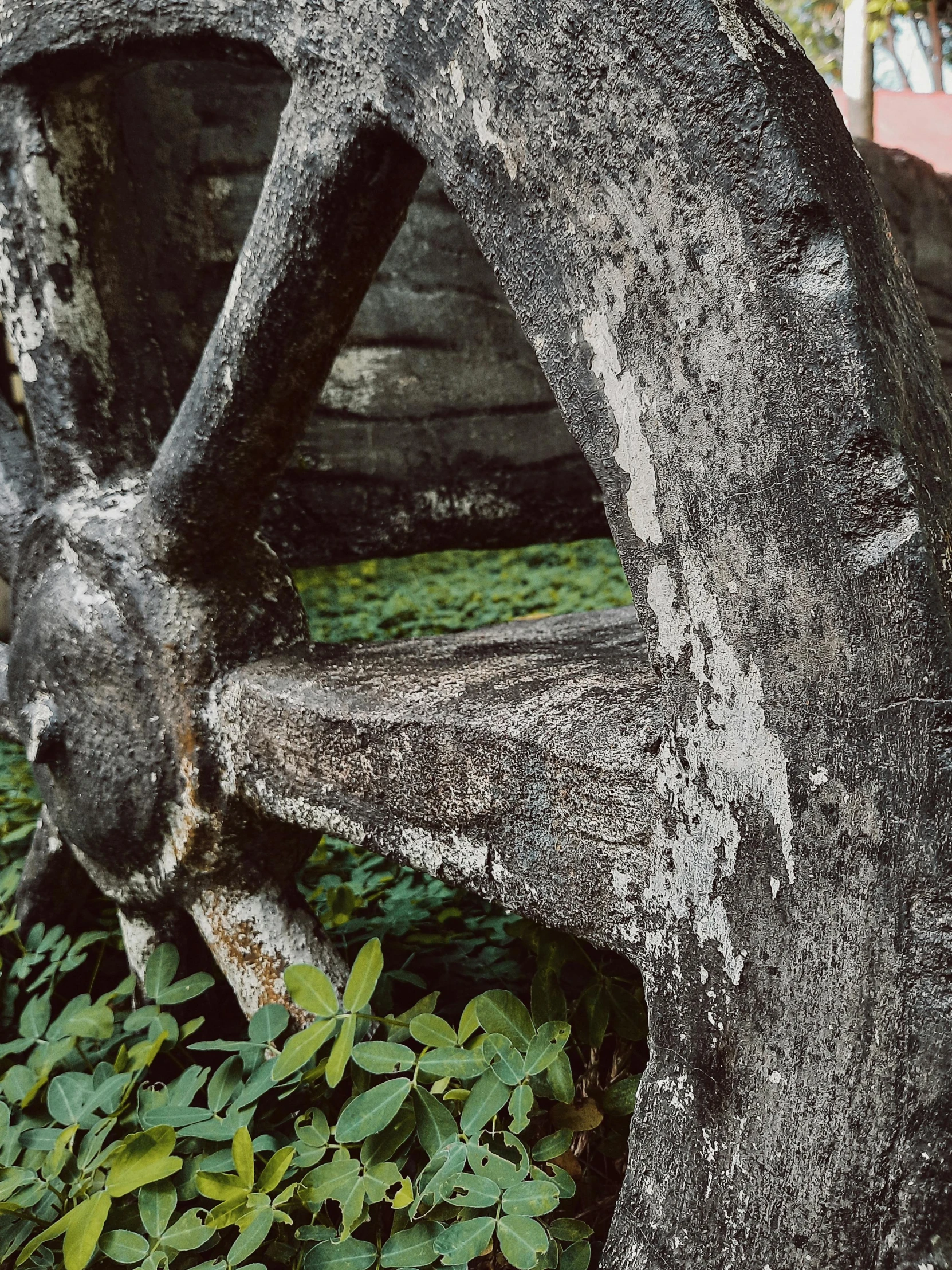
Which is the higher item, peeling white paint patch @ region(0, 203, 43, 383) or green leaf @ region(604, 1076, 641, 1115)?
peeling white paint patch @ region(0, 203, 43, 383)

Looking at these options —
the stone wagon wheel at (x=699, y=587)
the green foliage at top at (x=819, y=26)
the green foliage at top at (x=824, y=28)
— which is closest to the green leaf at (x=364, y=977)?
the stone wagon wheel at (x=699, y=587)

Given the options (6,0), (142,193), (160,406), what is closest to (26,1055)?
(160,406)

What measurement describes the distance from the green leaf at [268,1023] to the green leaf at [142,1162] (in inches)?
4.8

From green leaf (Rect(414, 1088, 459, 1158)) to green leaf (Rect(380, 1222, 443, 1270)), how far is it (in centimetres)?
5

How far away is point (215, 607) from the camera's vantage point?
3.49 feet

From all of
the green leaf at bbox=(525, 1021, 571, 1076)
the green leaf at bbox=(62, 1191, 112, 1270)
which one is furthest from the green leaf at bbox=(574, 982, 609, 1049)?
the green leaf at bbox=(62, 1191, 112, 1270)

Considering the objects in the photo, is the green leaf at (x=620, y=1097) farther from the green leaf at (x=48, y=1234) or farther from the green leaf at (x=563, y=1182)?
the green leaf at (x=48, y=1234)

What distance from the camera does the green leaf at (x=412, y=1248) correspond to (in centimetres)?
74

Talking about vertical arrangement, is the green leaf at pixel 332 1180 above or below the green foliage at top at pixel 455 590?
below

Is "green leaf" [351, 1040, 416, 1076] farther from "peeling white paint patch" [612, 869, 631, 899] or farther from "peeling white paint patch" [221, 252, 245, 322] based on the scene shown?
"peeling white paint patch" [221, 252, 245, 322]

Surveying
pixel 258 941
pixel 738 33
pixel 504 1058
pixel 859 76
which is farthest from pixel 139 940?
pixel 859 76

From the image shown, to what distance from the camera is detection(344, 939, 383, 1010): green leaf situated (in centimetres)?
88

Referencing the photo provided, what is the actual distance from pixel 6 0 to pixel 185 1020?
3.85 ft

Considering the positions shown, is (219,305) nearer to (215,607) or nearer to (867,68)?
(215,607)
